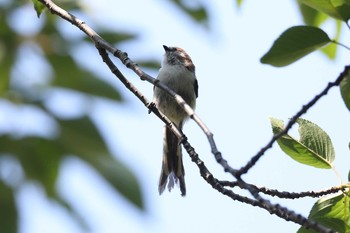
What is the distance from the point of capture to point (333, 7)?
192cm

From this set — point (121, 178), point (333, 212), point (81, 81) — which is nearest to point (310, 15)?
point (333, 212)

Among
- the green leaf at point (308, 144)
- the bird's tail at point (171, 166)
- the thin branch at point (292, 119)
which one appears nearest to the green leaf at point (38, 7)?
the green leaf at point (308, 144)

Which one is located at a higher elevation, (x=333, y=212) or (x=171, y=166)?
(x=171, y=166)

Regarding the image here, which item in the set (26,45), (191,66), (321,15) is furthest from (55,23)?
(191,66)

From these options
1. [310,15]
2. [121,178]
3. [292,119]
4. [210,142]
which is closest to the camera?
[210,142]

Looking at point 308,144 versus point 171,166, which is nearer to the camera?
point 308,144

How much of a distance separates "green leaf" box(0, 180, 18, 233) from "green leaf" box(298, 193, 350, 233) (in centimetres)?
105

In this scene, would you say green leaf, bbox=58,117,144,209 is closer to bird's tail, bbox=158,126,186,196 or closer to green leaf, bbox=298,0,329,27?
green leaf, bbox=298,0,329,27

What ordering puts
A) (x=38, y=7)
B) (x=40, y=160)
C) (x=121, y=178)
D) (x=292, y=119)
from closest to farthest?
(x=292, y=119), (x=121, y=178), (x=40, y=160), (x=38, y=7)

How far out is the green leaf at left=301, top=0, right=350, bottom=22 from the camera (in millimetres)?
1920

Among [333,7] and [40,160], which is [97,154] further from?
[333,7]

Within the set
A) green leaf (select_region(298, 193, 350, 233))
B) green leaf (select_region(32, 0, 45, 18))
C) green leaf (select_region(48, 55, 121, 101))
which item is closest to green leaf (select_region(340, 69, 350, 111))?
green leaf (select_region(298, 193, 350, 233))

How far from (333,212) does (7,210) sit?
4.07 feet

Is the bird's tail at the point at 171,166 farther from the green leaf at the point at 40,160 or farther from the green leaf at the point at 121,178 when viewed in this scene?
the green leaf at the point at 121,178
